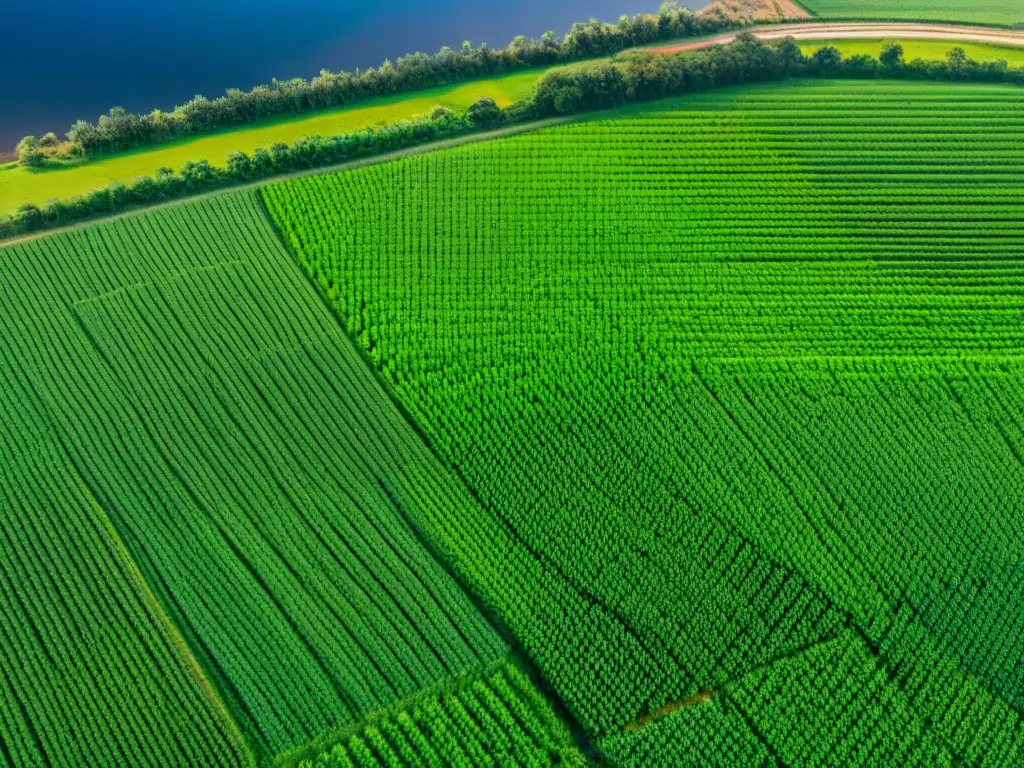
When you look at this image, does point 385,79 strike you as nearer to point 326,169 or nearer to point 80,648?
point 326,169

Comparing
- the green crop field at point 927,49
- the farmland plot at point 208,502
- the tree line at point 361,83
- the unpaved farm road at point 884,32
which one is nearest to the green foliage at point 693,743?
the farmland plot at point 208,502

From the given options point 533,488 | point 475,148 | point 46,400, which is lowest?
point 533,488

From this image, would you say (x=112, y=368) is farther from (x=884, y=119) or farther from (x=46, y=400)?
(x=884, y=119)

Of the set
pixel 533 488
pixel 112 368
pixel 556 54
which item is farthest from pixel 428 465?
pixel 556 54

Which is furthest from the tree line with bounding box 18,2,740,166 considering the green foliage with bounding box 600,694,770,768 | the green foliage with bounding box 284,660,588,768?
the green foliage with bounding box 600,694,770,768

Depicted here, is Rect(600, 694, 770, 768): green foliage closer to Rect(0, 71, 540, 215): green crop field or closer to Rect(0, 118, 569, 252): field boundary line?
Rect(0, 118, 569, 252): field boundary line

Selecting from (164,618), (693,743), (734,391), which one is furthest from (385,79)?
(693,743)
